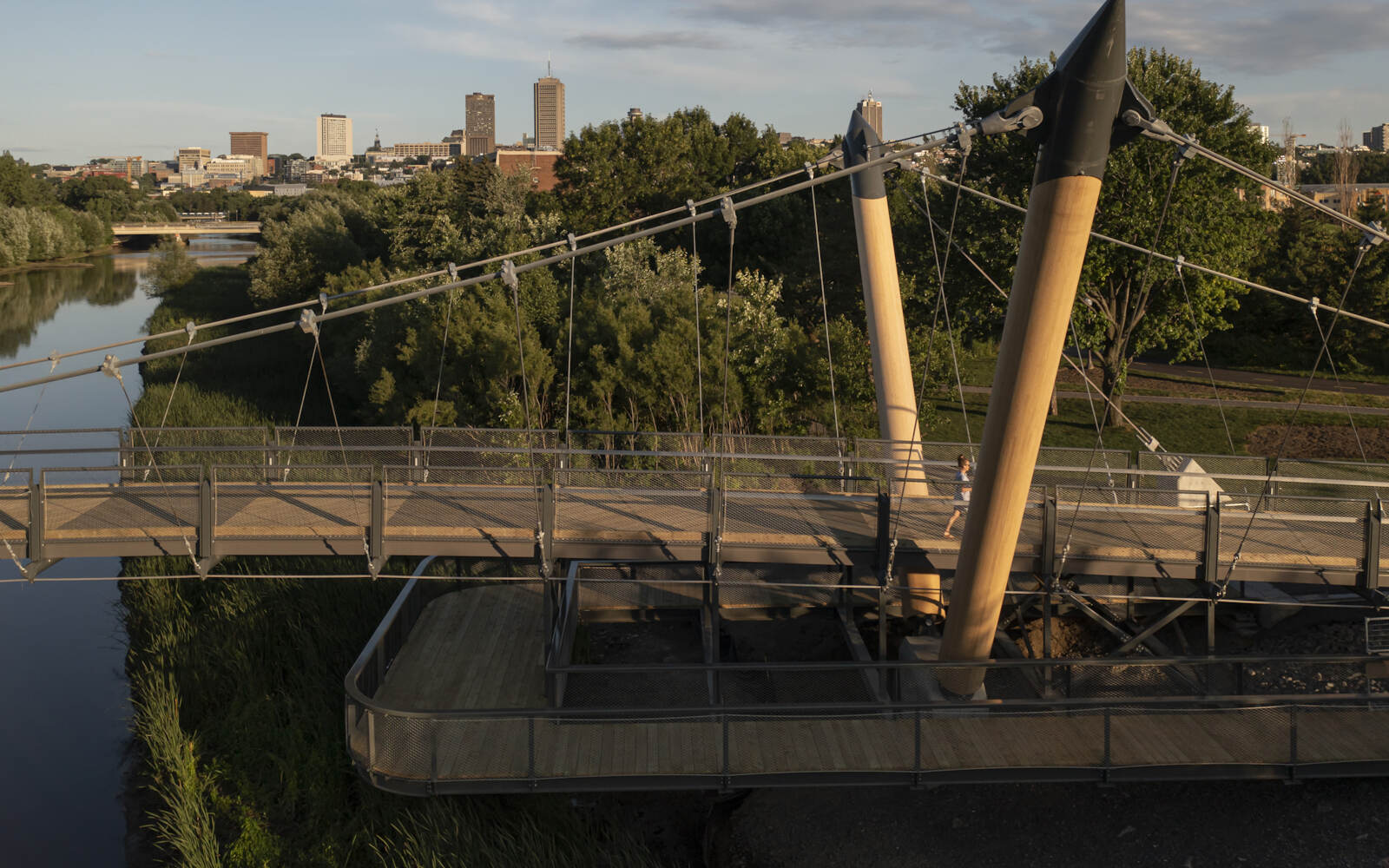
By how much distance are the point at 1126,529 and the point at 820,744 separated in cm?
520

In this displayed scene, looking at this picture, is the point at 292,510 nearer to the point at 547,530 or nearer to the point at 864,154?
the point at 547,530

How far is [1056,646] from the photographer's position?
1709 centimetres

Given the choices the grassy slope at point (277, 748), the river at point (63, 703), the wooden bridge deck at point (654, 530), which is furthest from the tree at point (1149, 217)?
the river at point (63, 703)

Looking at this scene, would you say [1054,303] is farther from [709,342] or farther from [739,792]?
[709,342]

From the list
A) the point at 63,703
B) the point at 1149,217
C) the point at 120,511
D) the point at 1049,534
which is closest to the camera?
the point at 1049,534

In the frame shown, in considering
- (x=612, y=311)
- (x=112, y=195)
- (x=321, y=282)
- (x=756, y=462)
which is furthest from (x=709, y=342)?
(x=112, y=195)

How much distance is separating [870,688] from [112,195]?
13170cm

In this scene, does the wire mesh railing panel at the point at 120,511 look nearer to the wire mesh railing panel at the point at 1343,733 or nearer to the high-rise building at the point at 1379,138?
the wire mesh railing panel at the point at 1343,733

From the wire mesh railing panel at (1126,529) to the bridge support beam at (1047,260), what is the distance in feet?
4.69

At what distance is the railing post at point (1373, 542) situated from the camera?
12.7m

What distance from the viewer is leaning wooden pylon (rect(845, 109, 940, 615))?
637 inches

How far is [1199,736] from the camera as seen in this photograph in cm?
1202

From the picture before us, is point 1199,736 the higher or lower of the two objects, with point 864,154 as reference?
lower

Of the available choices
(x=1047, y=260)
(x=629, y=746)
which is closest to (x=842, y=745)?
(x=629, y=746)
